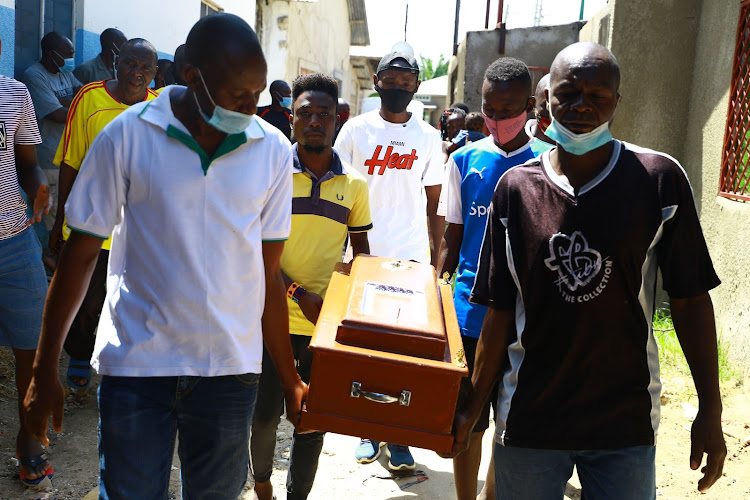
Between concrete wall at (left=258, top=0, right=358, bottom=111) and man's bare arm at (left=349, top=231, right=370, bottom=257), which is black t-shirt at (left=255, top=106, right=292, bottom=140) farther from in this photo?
concrete wall at (left=258, top=0, right=358, bottom=111)

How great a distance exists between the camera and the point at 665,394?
5180mm

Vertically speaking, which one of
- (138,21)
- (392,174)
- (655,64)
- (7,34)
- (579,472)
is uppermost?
(138,21)

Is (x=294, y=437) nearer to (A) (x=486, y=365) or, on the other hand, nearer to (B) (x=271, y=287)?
(B) (x=271, y=287)

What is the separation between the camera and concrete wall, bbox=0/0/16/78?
5551 millimetres

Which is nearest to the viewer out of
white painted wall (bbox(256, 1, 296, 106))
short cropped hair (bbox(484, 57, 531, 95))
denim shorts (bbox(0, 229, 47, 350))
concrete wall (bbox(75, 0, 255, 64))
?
short cropped hair (bbox(484, 57, 531, 95))

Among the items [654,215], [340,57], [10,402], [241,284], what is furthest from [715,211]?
[340,57]

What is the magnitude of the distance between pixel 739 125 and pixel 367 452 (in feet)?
11.8

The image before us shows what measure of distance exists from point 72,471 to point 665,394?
3.89 metres

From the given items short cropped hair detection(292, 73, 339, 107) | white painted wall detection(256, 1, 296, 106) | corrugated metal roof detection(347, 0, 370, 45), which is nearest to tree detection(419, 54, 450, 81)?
corrugated metal roof detection(347, 0, 370, 45)

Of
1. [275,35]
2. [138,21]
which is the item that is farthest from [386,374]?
[275,35]

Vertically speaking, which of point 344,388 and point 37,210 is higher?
point 37,210

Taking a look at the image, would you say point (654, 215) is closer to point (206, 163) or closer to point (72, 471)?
point (206, 163)

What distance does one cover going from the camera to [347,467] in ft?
13.6

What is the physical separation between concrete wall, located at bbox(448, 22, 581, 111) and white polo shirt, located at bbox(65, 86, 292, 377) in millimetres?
8978
